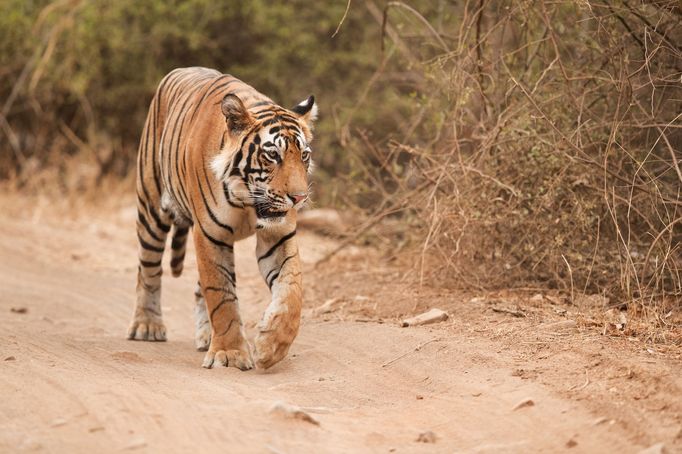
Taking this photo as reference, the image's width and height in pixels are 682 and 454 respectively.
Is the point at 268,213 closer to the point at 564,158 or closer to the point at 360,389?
the point at 360,389

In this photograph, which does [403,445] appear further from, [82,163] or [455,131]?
[82,163]

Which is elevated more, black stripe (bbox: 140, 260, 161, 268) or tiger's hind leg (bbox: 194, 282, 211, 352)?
black stripe (bbox: 140, 260, 161, 268)

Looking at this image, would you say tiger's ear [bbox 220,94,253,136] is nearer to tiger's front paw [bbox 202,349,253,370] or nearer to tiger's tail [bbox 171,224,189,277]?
tiger's front paw [bbox 202,349,253,370]

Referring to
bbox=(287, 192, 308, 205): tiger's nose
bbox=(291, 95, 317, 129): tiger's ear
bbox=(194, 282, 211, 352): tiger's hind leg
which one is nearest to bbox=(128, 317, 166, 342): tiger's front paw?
bbox=(194, 282, 211, 352): tiger's hind leg

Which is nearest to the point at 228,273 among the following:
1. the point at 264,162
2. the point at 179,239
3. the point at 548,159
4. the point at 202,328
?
the point at 264,162

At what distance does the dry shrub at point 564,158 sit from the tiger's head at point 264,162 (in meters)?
1.61

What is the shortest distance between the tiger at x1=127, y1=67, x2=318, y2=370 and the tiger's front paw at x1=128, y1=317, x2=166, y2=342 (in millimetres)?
446

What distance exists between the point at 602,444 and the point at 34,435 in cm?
225

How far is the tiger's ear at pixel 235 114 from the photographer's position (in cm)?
543

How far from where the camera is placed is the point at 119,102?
14.6 metres

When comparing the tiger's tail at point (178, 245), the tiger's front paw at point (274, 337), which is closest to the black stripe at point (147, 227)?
the tiger's tail at point (178, 245)

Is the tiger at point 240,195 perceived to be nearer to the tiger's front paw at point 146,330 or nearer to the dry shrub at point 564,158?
the tiger's front paw at point 146,330

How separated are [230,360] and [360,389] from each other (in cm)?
90

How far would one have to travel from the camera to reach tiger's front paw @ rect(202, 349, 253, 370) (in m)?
5.52
